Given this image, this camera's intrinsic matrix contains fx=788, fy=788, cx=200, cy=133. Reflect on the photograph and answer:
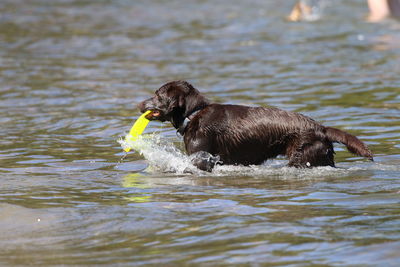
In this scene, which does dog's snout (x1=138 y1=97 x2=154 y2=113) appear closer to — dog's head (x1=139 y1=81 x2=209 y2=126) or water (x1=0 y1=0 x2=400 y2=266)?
dog's head (x1=139 y1=81 x2=209 y2=126)

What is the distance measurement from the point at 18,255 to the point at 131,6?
75.6ft

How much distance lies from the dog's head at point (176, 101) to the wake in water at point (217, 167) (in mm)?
480

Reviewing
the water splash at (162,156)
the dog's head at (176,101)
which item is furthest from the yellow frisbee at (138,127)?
the dog's head at (176,101)

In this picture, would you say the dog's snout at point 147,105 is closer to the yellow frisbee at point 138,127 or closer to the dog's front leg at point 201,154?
the yellow frisbee at point 138,127

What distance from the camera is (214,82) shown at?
15.2 metres

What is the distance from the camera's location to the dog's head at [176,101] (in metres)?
8.83

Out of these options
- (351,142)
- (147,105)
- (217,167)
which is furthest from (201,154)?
(351,142)

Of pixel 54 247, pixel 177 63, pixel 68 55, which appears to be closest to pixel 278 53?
pixel 177 63

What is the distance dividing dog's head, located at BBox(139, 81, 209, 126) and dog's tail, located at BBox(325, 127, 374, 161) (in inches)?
59.1

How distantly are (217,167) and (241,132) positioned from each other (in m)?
→ 0.51

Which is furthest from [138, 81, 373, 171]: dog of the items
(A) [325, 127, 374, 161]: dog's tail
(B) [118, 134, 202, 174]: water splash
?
(B) [118, 134, 202, 174]: water splash

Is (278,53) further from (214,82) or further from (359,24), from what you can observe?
(359,24)

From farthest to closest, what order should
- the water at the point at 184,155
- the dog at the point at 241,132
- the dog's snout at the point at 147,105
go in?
the dog's snout at the point at 147,105 → the dog at the point at 241,132 → the water at the point at 184,155

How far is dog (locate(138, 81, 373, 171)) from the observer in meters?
8.31
